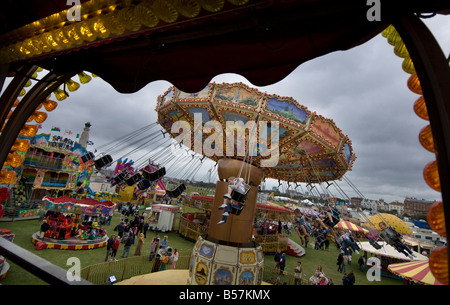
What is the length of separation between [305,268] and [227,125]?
9.85 metres

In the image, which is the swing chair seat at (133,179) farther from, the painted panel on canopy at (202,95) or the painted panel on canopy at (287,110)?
the painted panel on canopy at (287,110)

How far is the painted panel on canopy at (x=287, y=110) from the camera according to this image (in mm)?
5863

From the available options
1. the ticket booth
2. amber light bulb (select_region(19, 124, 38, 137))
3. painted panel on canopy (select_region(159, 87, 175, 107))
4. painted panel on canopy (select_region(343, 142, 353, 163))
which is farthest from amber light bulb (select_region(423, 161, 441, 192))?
the ticket booth

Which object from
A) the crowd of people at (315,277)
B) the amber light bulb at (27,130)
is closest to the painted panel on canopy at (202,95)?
the amber light bulb at (27,130)

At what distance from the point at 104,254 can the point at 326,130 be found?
404 inches

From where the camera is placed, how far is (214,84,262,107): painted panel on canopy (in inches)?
233

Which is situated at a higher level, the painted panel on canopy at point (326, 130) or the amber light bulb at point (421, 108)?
the painted panel on canopy at point (326, 130)

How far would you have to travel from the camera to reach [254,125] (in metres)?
6.04

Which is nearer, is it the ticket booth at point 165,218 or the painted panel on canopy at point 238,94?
the painted panel on canopy at point 238,94

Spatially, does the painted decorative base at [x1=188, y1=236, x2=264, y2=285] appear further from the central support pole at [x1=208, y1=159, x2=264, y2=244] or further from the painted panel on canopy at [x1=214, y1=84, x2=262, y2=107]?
the painted panel on canopy at [x1=214, y1=84, x2=262, y2=107]

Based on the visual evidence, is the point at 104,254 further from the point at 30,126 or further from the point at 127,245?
the point at 30,126

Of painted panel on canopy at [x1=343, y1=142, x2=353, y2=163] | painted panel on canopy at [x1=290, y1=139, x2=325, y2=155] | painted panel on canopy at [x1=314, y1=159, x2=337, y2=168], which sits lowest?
painted panel on canopy at [x1=314, y1=159, x2=337, y2=168]

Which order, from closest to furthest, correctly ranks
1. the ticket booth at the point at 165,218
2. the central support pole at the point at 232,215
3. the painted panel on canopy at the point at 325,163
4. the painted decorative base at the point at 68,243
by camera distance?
the central support pole at the point at 232,215 → the painted panel on canopy at the point at 325,163 → the painted decorative base at the point at 68,243 → the ticket booth at the point at 165,218

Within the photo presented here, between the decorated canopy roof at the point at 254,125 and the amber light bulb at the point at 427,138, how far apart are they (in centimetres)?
442
